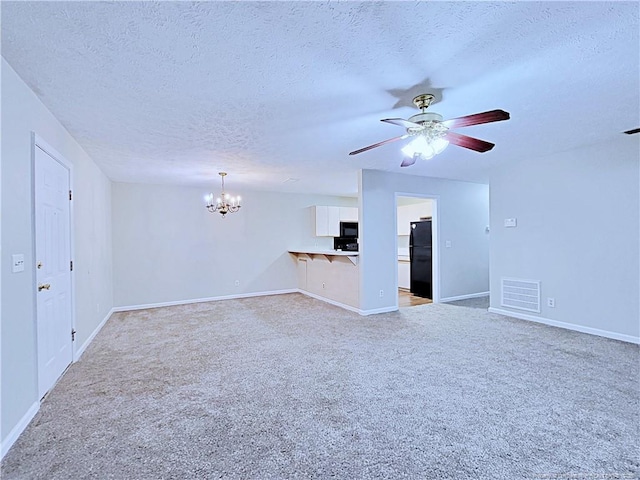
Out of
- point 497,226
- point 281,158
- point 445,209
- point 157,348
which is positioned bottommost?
point 157,348

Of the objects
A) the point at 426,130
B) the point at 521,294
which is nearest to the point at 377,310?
the point at 521,294

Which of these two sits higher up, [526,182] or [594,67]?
[594,67]

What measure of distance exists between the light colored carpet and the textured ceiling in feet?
7.49

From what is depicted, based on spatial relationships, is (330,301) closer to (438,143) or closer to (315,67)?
(438,143)

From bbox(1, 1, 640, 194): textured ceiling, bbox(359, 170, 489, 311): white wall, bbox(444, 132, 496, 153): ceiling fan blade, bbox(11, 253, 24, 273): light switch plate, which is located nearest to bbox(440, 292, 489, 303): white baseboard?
bbox(359, 170, 489, 311): white wall

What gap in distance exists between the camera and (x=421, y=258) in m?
6.64

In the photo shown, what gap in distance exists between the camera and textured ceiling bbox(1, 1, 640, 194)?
1561 mm

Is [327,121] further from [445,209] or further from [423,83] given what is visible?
[445,209]

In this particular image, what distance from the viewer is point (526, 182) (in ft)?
15.0

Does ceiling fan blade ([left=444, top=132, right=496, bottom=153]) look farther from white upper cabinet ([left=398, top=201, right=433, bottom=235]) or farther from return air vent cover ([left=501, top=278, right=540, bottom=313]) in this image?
white upper cabinet ([left=398, top=201, right=433, bottom=235])

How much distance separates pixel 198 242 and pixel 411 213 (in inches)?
194

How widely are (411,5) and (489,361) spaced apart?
9.91ft

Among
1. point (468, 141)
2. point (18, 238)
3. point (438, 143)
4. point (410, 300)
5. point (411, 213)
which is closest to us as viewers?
point (18, 238)

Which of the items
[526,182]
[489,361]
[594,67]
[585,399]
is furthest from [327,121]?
[526,182]
